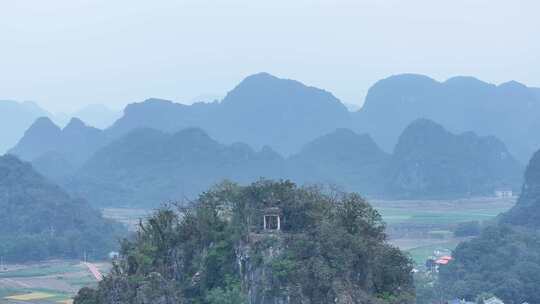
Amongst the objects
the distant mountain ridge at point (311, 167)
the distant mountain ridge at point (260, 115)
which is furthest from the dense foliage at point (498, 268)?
the distant mountain ridge at point (260, 115)

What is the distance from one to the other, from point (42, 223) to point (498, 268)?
21.2 m

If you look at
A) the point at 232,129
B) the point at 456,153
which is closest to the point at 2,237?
the point at 456,153

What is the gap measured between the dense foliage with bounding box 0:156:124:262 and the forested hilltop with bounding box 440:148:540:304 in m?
14.1

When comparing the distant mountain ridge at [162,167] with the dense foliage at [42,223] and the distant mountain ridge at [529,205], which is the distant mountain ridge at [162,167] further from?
the distant mountain ridge at [529,205]

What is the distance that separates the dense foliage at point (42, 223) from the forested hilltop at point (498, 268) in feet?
46.2

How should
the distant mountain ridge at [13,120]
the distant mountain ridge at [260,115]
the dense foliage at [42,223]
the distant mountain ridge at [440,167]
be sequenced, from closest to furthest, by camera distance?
1. the dense foliage at [42,223]
2. the distant mountain ridge at [440,167]
3. the distant mountain ridge at [260,115]
4. the distant mountain ridge at [13,120]

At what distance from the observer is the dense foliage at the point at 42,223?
1277 inches

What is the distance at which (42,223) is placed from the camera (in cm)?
3616

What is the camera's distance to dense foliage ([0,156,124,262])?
32438mm

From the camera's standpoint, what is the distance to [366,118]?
90188 millimetres

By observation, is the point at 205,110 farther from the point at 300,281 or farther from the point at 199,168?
the point at 300,281

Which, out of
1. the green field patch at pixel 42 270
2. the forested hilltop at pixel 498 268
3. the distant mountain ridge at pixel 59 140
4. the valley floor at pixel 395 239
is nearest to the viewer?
the forested hilltop at pixel 498 268

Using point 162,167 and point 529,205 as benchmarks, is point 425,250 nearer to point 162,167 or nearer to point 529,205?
point 529,205

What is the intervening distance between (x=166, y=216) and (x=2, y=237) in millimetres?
21806
